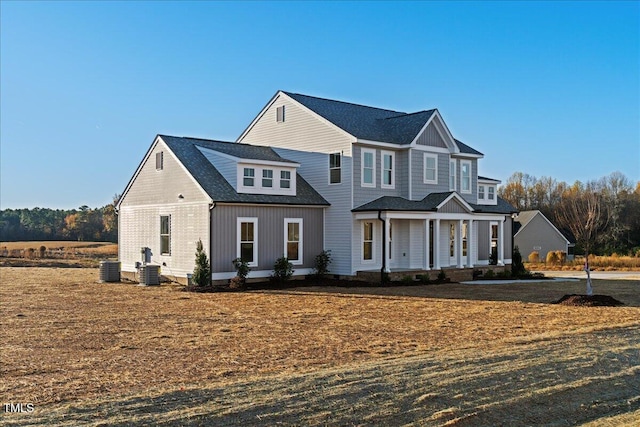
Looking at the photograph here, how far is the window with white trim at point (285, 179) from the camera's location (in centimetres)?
2636

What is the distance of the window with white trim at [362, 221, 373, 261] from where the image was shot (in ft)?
88.5

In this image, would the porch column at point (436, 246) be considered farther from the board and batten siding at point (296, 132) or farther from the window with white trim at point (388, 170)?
the board and batten siding at point (296, 132)

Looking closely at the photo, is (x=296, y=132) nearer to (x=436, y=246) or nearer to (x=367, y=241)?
(x=367, y=241)

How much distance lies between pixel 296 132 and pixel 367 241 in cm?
624

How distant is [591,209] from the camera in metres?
20.3

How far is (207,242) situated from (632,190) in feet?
264

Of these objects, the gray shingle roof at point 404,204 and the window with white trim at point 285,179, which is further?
the window with white trim at point 285,179

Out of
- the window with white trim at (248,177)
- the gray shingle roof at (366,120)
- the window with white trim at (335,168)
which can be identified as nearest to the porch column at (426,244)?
the gray shingle roof at (366,120)

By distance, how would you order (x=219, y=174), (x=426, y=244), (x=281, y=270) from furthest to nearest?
(x=426, y=244) → (x=219, y=174) → (x=281, y=270)

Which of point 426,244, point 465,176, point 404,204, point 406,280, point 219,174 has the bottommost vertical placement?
point 406,280

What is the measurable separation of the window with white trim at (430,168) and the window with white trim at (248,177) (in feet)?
27.4

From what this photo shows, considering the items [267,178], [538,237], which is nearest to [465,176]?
[267,178]

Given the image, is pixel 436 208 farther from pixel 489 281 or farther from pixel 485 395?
pixel 485 395
